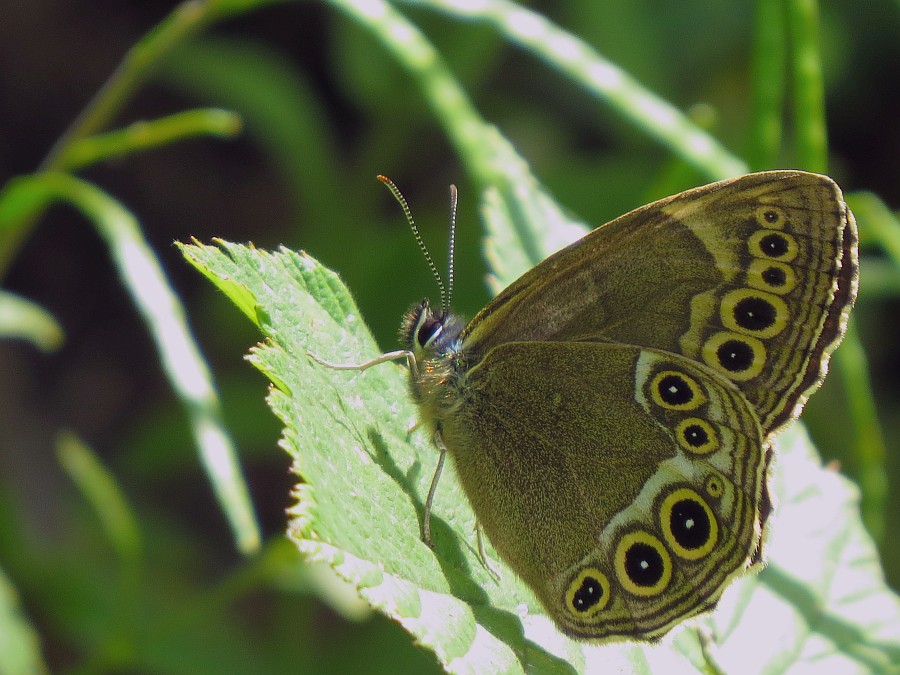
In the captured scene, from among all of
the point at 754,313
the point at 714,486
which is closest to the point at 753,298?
the point at 754,313

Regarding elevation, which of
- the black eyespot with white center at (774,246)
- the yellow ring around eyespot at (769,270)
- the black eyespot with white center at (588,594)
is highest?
the black eyespot with white center at (774,246)

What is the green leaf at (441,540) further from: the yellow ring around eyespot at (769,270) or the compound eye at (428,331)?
the yellow ring around eyespot at (769,270)

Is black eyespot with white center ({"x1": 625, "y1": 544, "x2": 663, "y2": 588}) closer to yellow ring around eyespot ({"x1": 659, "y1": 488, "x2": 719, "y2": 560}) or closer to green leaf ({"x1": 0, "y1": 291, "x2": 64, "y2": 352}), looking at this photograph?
yellow ring around eyespot ({"x1": 659, "y1": 488, "x2": 719, "y2": 560})

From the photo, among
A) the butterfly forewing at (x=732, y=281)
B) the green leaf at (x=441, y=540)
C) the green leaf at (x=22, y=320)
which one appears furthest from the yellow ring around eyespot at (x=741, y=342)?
the green leaf at (x=22, y=320)

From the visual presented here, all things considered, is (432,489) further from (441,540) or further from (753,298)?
(753,298)

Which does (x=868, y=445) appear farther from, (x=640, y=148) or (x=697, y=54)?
(x=697, y=54)

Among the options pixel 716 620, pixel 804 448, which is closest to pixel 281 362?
pixel 716 620
